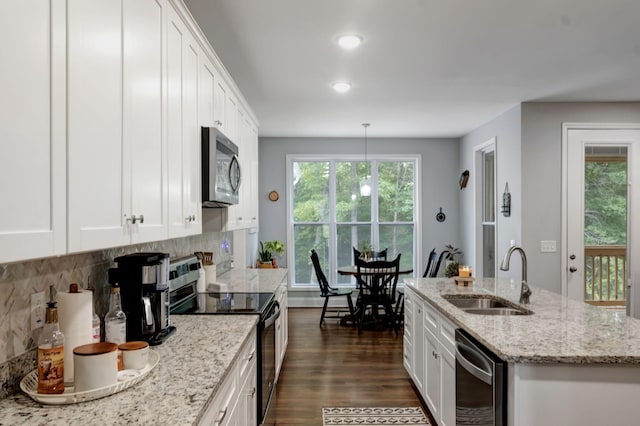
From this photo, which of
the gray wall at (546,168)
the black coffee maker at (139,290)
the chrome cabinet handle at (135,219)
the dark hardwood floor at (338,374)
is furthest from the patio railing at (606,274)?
the chrome cabinet handle at (135,219)

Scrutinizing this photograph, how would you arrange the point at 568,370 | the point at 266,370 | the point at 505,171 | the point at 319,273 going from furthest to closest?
the point at 319,273, the point at 505,171, the point at 266,370, the point at 568,370

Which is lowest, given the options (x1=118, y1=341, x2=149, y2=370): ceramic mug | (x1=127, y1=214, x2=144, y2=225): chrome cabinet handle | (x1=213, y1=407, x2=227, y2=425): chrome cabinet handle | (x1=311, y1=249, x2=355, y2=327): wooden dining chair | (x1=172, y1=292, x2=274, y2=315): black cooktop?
Answer: (x1=311, y1=249, x2=355, y2=327): wooden dining chair

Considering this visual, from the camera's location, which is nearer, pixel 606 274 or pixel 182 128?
pixel 182 128

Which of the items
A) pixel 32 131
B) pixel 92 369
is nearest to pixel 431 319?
pixel 92 369

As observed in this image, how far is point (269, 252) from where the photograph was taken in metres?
6.49

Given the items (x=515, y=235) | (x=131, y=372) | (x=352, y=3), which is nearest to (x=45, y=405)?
(x=131, y=372)

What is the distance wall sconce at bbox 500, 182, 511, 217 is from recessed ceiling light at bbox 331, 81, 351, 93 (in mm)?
2299

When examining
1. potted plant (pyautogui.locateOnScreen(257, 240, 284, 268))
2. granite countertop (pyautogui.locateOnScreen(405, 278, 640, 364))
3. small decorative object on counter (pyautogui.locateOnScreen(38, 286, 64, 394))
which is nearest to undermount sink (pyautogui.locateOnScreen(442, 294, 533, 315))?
granite countertop (pyautogui.locateOnScreen(405, 278, 640, 364))

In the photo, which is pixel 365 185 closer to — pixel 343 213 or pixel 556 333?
pixel 343 213

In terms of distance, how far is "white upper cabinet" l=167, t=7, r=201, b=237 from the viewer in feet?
6.20

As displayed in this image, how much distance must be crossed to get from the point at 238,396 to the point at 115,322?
2.01 ft

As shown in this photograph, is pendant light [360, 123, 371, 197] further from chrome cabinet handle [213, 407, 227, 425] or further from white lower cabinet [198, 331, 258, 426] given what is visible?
chrome cabinet handle [213, 407, 227, 425]

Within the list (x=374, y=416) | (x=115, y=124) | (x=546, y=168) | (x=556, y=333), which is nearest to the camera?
(x=115, y=124)

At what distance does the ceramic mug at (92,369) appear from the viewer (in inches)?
50.1
